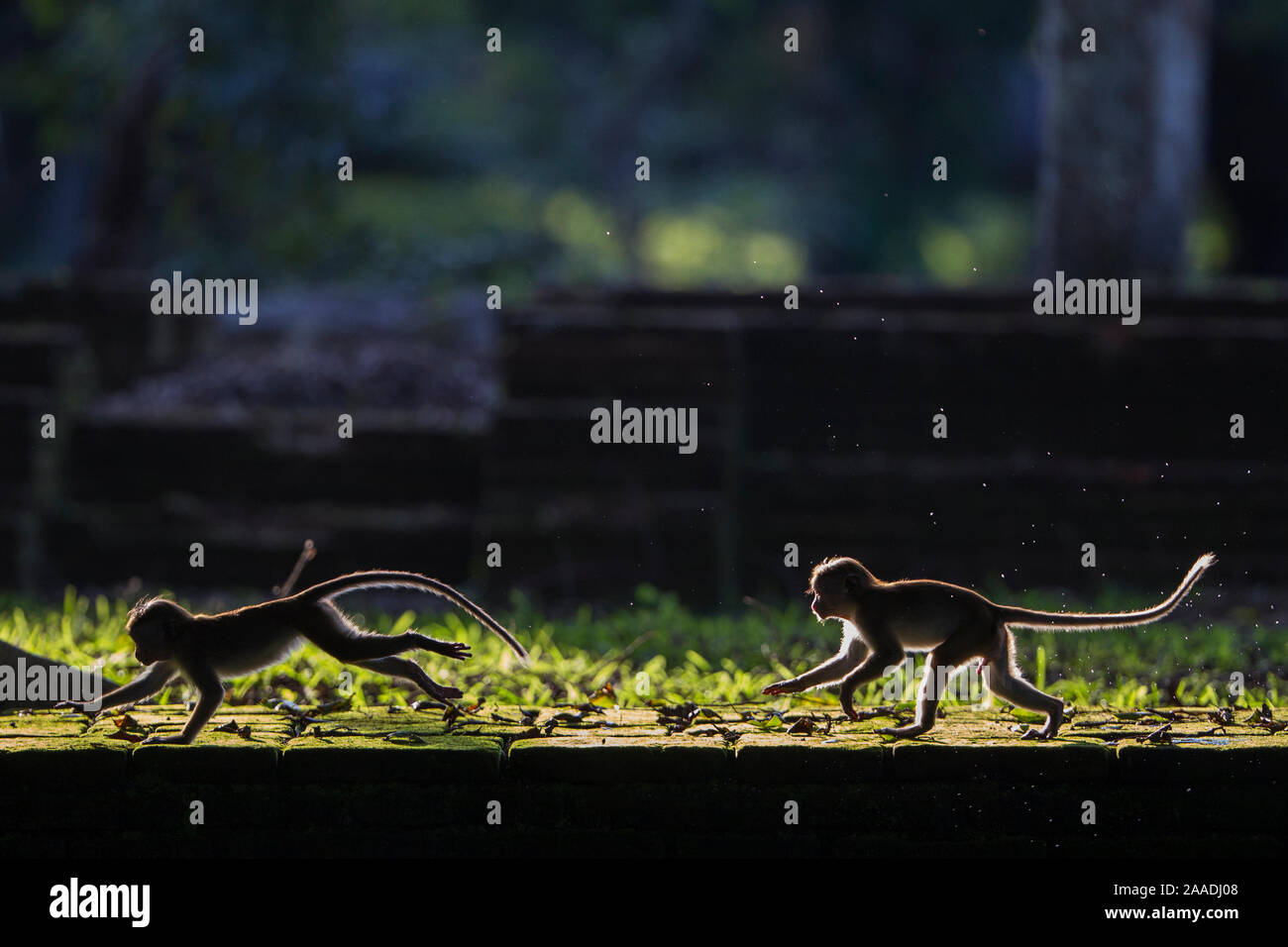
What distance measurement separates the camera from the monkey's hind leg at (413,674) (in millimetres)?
4180

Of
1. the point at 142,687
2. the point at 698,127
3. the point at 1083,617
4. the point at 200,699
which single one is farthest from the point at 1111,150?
the point at 698,127

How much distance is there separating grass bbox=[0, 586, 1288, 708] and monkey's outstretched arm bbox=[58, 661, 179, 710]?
1.38ft

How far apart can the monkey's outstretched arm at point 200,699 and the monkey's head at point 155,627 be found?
4.2 inches

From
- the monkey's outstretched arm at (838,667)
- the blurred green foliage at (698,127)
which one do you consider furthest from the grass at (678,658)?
the blurred green foliage at (698,127)

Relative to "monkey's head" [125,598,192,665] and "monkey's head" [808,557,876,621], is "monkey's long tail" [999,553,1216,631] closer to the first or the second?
"monkey's head" [808,557,876,621]

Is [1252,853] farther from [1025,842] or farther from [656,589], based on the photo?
[656,589]

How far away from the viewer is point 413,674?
4184 millimetres

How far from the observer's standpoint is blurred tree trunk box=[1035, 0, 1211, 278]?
9.75m

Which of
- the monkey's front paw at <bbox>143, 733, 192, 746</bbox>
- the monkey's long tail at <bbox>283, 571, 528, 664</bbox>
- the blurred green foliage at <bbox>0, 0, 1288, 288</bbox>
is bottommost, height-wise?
the monkey's front paw at <bbox>143, 733, 192, 746</bbox>

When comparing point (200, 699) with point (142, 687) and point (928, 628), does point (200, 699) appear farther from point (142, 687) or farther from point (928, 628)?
point (928, 628)

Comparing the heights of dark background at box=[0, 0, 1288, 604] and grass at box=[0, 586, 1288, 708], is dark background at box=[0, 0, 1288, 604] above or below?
above

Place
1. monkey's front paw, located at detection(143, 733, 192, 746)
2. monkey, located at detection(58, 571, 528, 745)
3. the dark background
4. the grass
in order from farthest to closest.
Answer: the dark background → the grass → monkey, located at detection(58, 571, 528, 745) → monkey's front paw, located at detection(143, 733, 192, 746)

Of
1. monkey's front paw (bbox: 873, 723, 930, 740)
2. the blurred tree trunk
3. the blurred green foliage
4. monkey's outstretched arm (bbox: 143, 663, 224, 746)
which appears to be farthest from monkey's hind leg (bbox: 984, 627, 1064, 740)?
the blurred green foliage

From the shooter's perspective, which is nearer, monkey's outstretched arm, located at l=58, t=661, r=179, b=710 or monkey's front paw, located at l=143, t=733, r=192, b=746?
monkey's front paw, located at l=143, t=733, r=192, b=746
